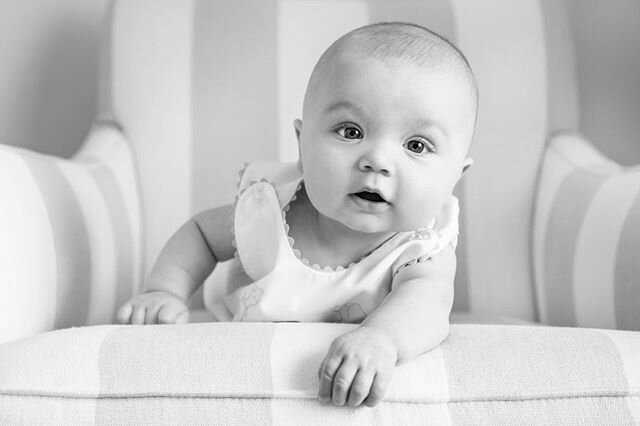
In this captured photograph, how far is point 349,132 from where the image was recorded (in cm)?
89

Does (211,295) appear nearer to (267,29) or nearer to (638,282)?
(267,29)

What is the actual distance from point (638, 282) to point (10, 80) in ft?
3.81

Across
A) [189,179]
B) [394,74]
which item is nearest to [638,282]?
[394,74]

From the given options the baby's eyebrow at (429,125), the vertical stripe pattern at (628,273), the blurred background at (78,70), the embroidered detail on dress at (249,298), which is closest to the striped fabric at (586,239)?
the vertical stripe pattern at (628,273)

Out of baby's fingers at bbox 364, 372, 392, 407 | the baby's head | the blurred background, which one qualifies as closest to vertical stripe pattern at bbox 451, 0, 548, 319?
the blurred background

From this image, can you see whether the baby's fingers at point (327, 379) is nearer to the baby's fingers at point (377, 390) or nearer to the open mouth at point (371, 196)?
the baby's fingers at point (377, 390)

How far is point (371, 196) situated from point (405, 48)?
6.1 inches

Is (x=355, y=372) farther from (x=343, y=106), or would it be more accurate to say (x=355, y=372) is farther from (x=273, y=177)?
(x=273, y=177)

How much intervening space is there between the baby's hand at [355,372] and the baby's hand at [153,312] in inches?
10.9

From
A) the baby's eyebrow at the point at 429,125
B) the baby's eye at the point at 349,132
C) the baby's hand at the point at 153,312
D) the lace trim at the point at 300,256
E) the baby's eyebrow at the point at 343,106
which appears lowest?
the baby's hand at the point at 153,312

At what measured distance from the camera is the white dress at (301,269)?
96 centimetres

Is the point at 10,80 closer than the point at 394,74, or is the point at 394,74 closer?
the point at 394,74

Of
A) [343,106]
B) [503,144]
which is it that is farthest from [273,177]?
[503,144]

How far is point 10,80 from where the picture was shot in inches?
63.9
